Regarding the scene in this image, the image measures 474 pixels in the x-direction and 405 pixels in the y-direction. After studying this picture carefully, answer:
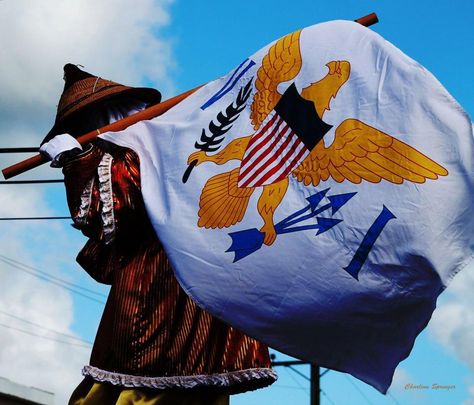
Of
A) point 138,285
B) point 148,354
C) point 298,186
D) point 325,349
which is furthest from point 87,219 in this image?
point 325,349

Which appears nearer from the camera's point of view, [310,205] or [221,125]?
[310,205]

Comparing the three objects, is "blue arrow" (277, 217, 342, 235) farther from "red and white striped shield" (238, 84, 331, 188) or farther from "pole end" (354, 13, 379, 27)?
"pole end" (354, 13, 379, 27)

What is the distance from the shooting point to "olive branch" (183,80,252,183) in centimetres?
364

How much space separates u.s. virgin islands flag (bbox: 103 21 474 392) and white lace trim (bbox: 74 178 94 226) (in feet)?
0.68

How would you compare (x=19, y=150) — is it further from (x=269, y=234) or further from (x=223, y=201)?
(x=269, y=234)

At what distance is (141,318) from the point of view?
140 inches

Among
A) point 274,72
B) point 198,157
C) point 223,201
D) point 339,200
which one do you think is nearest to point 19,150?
point 198,157

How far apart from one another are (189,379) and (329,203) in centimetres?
85

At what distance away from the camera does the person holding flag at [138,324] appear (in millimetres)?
3512

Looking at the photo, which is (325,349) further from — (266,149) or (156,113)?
(156,113)

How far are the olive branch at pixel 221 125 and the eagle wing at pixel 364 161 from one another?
17.5 inches

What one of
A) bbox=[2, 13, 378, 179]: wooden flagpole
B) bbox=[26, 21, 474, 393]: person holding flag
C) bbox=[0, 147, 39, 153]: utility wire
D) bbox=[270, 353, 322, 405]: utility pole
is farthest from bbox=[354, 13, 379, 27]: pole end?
bbox=[270, 353, 322, 405]: utility pole

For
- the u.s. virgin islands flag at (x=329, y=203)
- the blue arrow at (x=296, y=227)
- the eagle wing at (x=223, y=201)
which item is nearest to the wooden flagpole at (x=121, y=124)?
the u.s. virgin islands flag at (x=329, y=203)

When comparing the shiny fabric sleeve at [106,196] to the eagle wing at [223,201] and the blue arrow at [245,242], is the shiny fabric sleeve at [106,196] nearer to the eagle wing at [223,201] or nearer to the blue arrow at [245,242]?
the eagle wing at [223,201]
